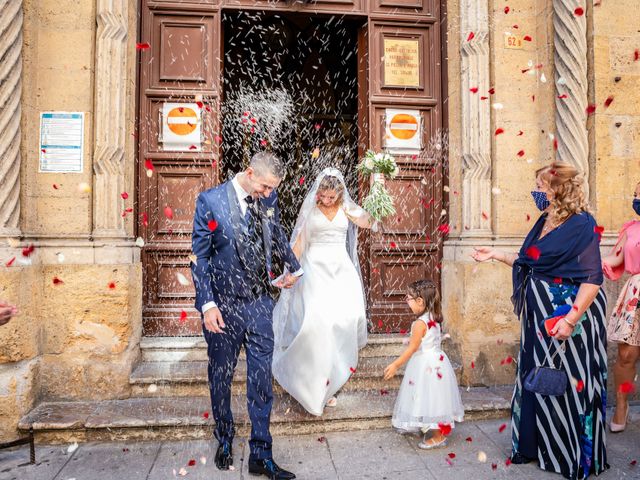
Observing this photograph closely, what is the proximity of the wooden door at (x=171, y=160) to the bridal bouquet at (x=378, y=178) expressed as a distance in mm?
1675

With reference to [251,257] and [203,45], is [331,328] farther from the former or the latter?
[203,45]

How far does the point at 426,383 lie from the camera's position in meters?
3.94

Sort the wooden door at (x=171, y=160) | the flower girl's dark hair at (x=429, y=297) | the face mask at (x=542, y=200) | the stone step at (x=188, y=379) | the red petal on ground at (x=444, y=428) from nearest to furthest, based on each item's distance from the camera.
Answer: the face mask at (x=542, y=200)
the red petal on ground at (x=444, y=428)
the flower girl's dark hair at (x=429, y=297)
the stone step at (x=188, y=379)
the wooden door at (x=171, y=160)

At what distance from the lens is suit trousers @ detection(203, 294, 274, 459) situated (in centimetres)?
352

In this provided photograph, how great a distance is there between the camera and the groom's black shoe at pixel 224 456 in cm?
361

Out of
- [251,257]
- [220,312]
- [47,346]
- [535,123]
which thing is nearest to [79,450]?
[47,346]

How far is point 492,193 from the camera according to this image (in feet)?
17.4

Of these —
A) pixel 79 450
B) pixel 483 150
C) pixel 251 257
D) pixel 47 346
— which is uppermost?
pixel 483 150

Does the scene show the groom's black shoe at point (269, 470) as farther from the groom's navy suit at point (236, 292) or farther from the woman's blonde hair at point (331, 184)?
the woman's blonde hair at point (331, 184)

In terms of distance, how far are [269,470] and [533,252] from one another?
237 cm

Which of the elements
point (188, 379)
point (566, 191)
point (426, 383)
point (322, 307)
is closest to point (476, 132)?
point (566, 191)

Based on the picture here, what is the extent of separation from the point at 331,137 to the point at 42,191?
6209 millimetres

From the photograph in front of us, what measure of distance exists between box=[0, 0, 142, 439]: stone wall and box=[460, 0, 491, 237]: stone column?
3432 mm

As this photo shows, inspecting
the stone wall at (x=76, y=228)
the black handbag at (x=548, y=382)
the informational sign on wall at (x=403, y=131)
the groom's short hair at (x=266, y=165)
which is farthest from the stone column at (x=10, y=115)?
the black handbag at (x=548, y=382)
